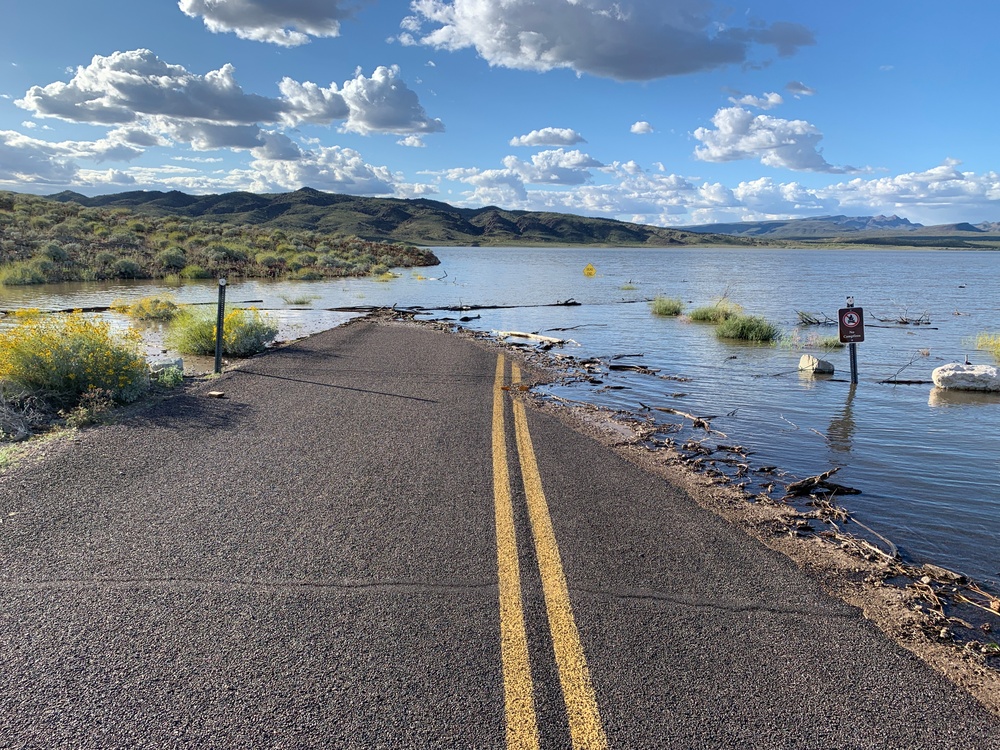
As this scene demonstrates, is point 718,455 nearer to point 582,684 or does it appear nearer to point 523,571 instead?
point 523,571

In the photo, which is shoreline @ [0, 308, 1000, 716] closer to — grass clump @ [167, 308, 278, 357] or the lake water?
the lake water

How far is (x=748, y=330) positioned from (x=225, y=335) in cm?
1404

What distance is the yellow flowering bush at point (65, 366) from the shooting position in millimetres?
7738

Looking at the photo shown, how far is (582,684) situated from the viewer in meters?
2.91

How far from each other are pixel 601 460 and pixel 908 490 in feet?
9.95

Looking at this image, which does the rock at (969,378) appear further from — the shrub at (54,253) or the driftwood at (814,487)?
the shrub at (54,253)

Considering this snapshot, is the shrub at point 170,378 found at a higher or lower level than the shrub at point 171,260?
lower

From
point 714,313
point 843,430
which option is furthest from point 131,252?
point 843,430

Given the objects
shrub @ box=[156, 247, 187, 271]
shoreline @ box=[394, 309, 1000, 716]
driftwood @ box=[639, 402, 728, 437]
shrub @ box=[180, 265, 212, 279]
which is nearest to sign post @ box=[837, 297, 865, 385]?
driftwood @ box=[639, 402, 728, 437]

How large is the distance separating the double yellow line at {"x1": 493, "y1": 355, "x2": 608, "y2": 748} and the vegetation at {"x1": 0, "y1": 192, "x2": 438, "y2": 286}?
3110cm

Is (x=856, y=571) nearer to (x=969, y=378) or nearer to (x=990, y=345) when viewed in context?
(x=969, y=378)

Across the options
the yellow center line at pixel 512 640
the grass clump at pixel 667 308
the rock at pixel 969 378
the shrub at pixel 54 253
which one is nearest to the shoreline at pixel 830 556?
the yellow center line at pixel 512 640

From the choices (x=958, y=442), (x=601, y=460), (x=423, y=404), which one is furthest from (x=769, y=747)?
(x=958, y=442)

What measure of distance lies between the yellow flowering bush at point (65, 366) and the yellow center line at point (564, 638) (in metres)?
5.86
